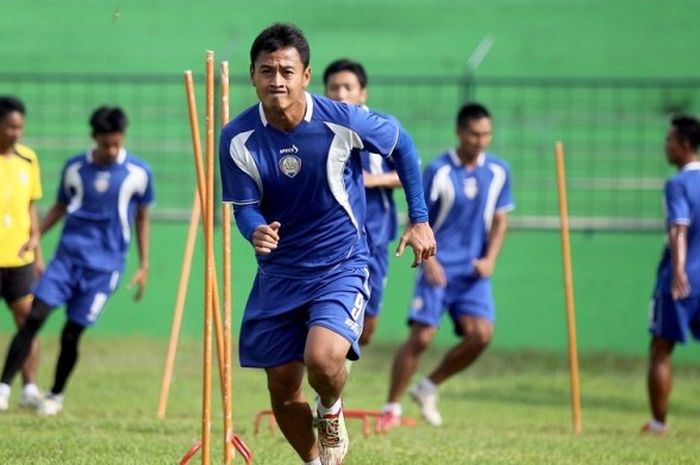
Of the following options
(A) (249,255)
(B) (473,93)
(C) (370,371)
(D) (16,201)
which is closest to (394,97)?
(B) (473,93)

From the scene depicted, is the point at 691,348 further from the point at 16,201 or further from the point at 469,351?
the point at 16,201

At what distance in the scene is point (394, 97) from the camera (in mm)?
17750

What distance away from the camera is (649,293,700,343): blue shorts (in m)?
11.6

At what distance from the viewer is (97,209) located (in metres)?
12.0

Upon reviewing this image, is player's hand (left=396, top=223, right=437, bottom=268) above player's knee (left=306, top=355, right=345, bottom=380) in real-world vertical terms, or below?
above

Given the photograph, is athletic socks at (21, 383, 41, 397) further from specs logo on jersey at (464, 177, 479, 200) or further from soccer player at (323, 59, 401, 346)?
specs logo on jersey at (464, 177, 479, 200)

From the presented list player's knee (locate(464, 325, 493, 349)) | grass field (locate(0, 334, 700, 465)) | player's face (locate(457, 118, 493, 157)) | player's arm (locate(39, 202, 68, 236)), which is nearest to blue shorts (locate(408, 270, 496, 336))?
player's knee (locate(464, 325, 493, 349))

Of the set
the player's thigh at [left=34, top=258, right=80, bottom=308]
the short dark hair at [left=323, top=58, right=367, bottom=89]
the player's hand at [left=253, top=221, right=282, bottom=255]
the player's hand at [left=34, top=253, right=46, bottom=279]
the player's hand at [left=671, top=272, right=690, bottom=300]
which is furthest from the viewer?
the player's hand at [left=34, top=253, right=46, bottom=279]

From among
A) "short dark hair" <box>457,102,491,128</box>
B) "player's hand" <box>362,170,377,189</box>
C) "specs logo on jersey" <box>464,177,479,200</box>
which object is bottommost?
"player's hand" <box>362,170,377,189</box>

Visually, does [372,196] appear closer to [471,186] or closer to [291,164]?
[471,186]

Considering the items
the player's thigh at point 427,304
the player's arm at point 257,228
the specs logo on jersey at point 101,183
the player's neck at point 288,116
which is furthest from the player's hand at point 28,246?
the player's neck at point 288,116

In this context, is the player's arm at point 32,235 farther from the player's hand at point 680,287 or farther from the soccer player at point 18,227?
the player's hand at point 680,287

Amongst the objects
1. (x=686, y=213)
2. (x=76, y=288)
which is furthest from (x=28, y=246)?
(x=686, y=213)

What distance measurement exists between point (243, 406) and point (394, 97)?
5436 millimetres
